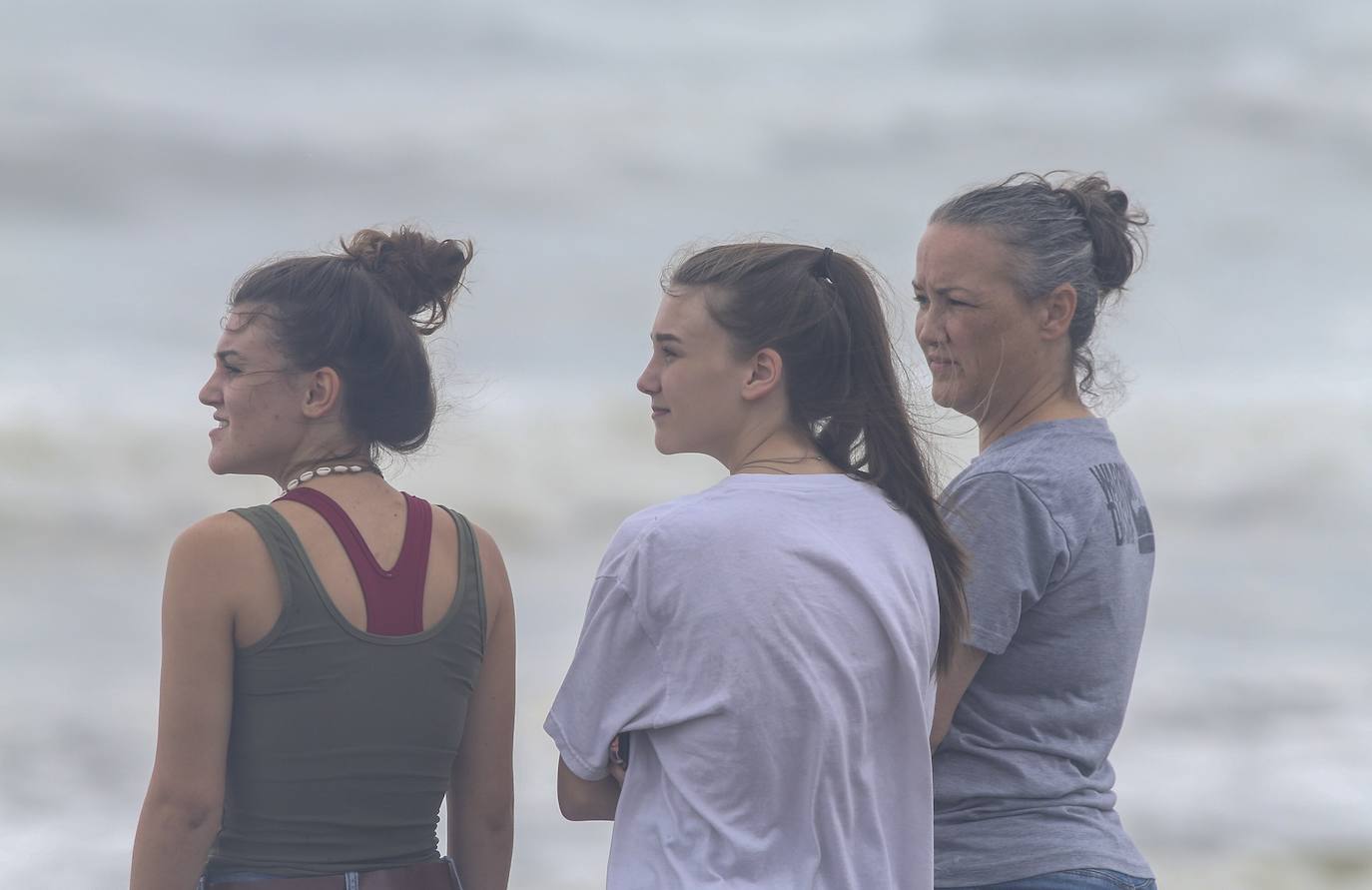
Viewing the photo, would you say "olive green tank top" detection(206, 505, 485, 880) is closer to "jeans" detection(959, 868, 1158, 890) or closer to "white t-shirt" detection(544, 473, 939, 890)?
"white t-shirt" detection(544, 473, 939, 890)

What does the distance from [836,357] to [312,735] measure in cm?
83

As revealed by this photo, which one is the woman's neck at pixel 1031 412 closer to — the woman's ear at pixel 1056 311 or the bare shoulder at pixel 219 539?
the woman's ear at pixel 1056 311

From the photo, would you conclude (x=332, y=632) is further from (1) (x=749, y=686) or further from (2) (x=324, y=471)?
(1) (x=749, y=686)

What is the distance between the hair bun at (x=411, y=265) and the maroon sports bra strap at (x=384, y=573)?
356 millimetres

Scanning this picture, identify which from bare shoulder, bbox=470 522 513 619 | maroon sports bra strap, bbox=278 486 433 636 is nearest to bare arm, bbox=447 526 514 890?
bare shoulder, bbox=470 522 513 619

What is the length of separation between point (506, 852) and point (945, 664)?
0.71 m

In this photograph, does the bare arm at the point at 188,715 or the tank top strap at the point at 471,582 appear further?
the tank top strap at the point at 471,582

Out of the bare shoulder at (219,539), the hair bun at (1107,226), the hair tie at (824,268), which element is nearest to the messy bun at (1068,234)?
the hair bun at (1107,226)

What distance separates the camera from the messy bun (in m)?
2.36

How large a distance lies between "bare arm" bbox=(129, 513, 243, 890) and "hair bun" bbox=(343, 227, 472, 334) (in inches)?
20.0

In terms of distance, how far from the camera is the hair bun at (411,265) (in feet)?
7.61

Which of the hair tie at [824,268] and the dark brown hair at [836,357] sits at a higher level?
the hair tie at [824,268]

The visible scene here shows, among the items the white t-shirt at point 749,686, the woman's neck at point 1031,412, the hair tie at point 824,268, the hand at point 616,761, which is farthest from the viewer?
the woman's neck at point 1031,412

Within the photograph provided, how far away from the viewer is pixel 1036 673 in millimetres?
2164
